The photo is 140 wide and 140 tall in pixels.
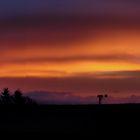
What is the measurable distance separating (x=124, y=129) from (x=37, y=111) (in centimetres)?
439

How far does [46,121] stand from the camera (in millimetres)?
23984

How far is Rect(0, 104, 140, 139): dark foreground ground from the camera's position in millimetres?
23812

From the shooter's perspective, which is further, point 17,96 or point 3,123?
point 17,96

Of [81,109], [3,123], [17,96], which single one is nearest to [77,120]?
[81,109]

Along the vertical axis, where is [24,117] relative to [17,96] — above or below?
below

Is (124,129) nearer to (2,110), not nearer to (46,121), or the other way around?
(46,121)

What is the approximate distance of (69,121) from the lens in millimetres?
23797

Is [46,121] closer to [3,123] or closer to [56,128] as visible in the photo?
[56,128]

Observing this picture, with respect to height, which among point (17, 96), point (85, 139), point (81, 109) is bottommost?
point (85, 139)

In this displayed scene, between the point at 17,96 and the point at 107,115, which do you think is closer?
the point at 107,115

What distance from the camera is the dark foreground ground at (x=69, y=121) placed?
23.8 m

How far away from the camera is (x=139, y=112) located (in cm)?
2412

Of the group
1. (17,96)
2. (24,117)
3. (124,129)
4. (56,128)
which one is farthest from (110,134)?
(17,96)

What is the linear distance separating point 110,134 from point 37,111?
3784 millimetres
